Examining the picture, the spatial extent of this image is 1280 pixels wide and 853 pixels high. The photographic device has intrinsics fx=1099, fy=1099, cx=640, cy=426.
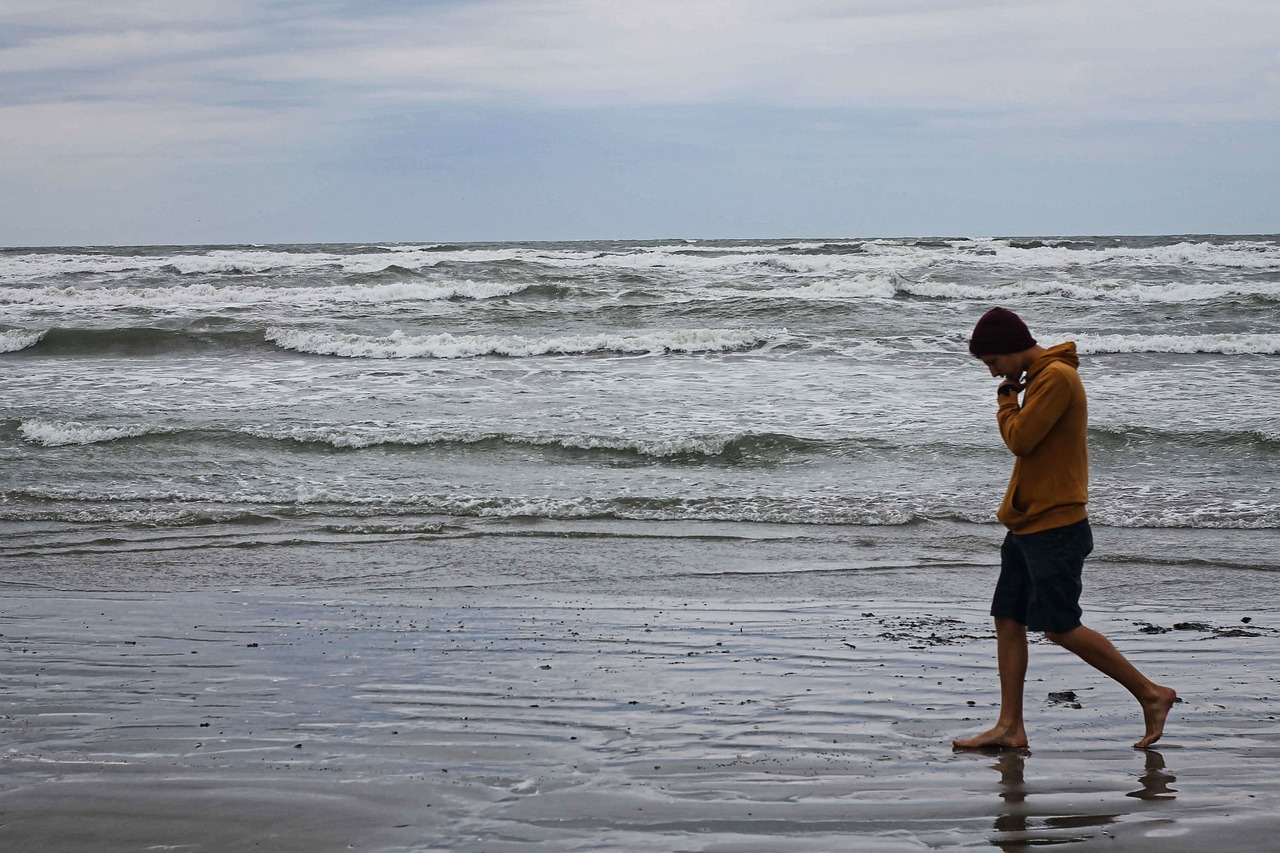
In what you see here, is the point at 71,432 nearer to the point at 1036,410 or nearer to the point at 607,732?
the point at 607,732

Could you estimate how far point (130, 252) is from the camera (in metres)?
46.0

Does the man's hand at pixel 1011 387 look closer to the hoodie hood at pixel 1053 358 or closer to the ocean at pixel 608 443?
the hoodie hood at pixel 1053 358

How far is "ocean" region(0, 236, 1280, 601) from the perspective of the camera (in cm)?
714

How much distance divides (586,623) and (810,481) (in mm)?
4276

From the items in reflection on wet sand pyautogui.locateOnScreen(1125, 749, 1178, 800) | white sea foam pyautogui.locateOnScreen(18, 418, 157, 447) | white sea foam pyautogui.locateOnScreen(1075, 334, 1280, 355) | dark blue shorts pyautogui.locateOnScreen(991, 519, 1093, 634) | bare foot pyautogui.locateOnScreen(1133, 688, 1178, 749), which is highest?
white sea foam pyautogui.locateOnScreen(1075, 334, 1280, 355)

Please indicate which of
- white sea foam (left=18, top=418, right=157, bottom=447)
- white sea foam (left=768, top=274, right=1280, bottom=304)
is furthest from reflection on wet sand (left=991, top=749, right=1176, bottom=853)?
white sea foam (left=768, top=274, right=1280, bottom=304)

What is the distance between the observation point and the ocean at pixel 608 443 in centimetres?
714

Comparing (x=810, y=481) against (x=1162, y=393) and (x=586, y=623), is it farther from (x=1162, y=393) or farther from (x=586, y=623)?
(x=1162, y=393)

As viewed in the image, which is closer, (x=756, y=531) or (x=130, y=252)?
(x=756, y=531)

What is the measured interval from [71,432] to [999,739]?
10.3 meters

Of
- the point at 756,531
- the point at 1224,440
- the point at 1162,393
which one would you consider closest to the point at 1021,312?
the point at 1162,393

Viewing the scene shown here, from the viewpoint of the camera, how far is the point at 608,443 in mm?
10688

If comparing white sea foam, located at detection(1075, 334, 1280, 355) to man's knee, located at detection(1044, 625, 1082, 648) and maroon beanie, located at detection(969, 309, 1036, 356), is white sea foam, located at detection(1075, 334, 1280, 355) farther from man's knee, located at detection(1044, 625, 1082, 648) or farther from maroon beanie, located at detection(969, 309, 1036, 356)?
maroon beanie, located at detection(969, 309, 1036, 356)

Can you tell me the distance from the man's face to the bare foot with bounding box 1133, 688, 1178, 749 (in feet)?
4.02
